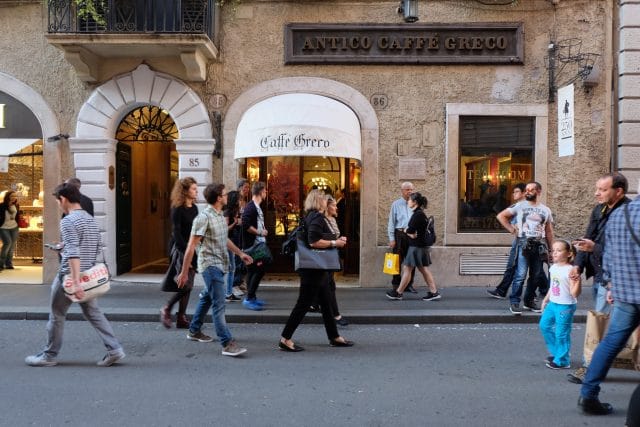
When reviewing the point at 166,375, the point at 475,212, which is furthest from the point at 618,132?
the point at 166,375

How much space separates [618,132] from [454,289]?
4.31 meters

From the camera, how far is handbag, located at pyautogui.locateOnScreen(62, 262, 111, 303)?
17.0ft

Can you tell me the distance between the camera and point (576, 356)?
6043mm

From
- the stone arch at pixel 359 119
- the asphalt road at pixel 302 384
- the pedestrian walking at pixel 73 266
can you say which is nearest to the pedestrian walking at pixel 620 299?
the asphalt road at pixel 302 384

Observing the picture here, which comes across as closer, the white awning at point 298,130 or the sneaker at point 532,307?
the sneaker at point 532,307

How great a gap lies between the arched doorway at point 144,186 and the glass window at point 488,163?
19.1 ft

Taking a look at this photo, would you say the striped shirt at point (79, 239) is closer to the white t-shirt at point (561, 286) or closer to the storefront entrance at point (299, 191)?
the white t-shirt at point (561, 286)

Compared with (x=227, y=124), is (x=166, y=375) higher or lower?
lower

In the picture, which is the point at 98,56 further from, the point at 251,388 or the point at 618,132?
the point at 618,132

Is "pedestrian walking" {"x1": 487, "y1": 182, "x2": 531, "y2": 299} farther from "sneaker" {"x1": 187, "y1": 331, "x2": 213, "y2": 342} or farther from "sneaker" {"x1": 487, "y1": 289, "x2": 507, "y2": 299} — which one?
"sneaker" {"x1": 187, "y1": 331, "x2": 213, "y2": 342}

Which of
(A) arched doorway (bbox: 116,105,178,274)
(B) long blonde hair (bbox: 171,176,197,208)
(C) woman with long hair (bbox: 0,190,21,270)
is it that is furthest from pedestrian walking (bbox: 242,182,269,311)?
(C) woman with long hair (bbox: 0,190,21,270)

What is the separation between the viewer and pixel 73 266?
5125 mm

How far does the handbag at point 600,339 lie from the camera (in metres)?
5.22

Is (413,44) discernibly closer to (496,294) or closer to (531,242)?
(531,242)
